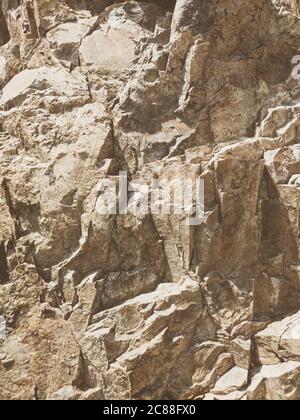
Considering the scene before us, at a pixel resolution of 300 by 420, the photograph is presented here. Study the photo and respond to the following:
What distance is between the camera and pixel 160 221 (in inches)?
513

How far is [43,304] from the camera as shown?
12469 millimetres

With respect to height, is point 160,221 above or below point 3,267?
above

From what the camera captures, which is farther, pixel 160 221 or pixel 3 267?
pixel 160 221

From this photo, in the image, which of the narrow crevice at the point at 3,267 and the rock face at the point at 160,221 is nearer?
the rock face at the point at 160,221

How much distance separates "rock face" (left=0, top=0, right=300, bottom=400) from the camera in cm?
1218

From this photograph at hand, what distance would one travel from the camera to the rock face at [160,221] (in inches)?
480

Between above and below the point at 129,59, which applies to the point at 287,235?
below

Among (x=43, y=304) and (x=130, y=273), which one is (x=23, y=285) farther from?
(x=130, y=273)

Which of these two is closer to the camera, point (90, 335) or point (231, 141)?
point (90, 335)

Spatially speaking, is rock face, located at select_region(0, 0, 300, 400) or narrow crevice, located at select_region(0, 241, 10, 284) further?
narrow crevice, located at select_region(0, 241, 10, 284)
